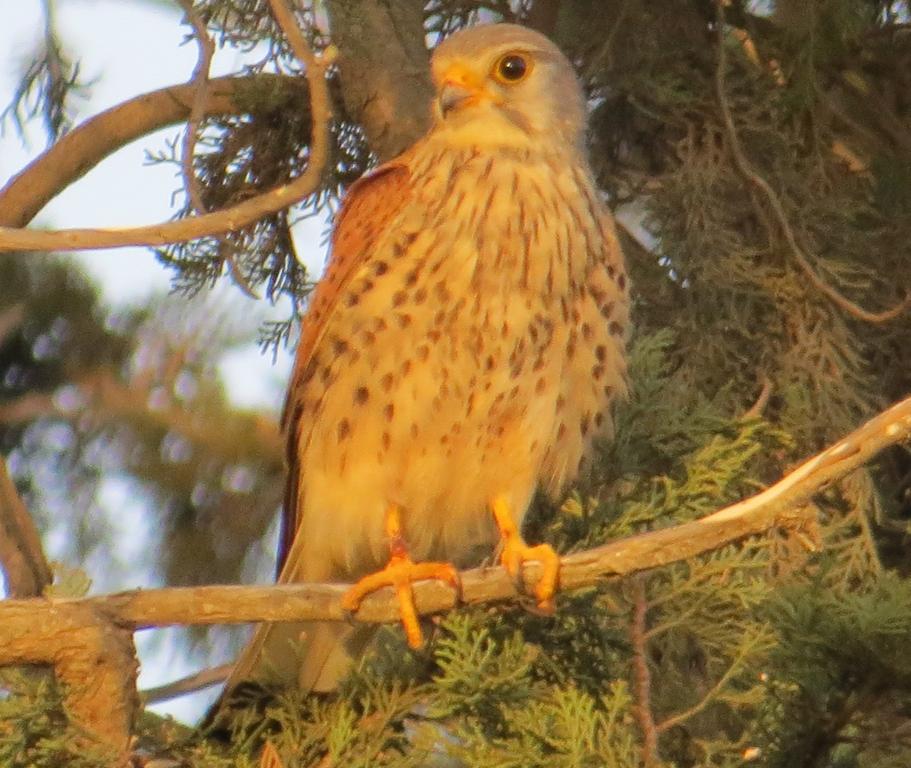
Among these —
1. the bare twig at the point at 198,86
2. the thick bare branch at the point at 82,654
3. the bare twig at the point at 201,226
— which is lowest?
the thick bare branch at the point at 82,654

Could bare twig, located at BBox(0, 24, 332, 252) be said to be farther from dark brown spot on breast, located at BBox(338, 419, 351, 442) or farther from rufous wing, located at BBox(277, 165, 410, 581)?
dark brown spot on breast, located at BBox(338, 419, 351, 442)

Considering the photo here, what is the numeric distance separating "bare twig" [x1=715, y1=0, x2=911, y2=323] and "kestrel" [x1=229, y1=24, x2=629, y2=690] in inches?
12.9

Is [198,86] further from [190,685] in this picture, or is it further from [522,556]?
[190,685]

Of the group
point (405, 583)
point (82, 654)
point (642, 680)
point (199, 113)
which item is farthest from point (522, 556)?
point (199, 113)

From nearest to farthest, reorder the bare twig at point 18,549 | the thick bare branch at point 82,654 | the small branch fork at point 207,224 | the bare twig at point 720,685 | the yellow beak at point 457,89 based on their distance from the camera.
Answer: the small branch fork at point 207,224 → the thick bare branch at point 82,654 → the bare twig at point 720,685 → the bare twig at point 18,549 → the yellow beak at point 457,89

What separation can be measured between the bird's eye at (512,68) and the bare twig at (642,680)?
3.50 ft

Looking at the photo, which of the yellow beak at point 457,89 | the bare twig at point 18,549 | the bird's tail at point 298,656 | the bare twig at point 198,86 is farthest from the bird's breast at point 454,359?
the bare twig at point 18,549

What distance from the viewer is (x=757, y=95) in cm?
354

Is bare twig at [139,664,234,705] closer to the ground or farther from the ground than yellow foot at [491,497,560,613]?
closer to the ground

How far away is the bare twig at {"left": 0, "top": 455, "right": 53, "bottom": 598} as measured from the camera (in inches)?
108

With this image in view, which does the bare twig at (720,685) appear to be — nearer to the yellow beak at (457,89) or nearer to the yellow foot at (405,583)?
the yellow foot at (405,583)

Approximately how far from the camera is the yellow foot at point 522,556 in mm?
2594

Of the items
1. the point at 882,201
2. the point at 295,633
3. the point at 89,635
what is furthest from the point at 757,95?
→ the point at 89,635

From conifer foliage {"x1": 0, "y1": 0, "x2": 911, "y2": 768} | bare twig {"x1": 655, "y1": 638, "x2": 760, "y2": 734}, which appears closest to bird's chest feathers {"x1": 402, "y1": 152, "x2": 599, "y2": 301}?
conifer foliage {"x1": 0, "y1": 0, "x2": 911, "y2": 768}
